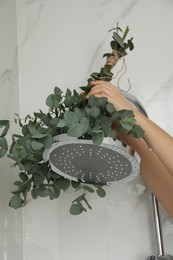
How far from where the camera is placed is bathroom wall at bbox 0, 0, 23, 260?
1.07m

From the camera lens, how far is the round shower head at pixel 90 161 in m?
0.76

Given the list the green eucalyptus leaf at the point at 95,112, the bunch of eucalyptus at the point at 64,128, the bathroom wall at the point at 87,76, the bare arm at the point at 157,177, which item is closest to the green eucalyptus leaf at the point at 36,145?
the bunch of eucalyptus at the point at 64,128

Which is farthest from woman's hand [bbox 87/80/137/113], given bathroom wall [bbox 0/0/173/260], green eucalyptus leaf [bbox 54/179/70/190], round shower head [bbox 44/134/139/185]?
bathroom wall [bbox 0/0/173/260]

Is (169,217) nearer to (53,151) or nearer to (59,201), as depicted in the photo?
(59,201)

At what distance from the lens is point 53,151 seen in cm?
79

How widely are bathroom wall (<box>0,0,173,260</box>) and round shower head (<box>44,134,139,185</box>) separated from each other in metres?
0.26

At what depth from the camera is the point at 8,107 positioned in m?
1.19

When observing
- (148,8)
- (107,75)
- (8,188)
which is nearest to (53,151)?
(107,75)

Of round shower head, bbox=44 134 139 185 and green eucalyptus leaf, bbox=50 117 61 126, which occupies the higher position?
green eucalyptus leaf, bbox=50 117 61 126

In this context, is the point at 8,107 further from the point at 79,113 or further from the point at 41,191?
the point at 79,113

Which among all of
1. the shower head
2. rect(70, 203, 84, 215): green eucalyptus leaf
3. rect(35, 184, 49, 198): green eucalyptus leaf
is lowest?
rect(70, 203, 84, 215): green eucalyptus leaf

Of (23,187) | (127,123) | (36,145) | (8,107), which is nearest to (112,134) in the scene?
(127,123)

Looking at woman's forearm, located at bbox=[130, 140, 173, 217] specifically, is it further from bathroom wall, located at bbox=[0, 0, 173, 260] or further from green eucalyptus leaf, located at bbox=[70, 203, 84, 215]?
green eucalyptus leaf, located at bbox=[70, 203, 84, 215]

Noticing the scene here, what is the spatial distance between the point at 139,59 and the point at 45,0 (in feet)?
1.30
